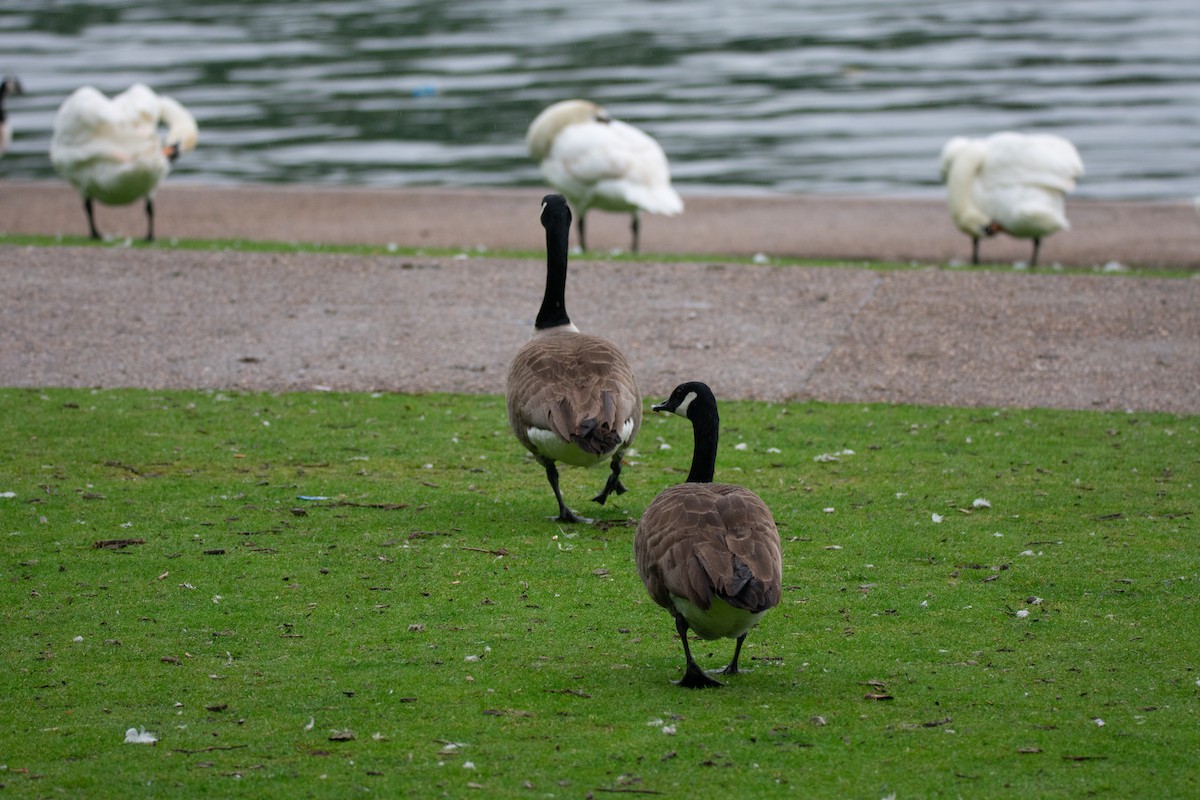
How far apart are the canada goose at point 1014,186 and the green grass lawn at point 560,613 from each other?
19.0ft

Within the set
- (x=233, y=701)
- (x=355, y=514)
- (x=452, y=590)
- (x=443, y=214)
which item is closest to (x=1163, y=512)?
(x=452, y=590)

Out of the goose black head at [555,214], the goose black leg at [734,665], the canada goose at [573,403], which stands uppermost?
the goose black head at [555,214]

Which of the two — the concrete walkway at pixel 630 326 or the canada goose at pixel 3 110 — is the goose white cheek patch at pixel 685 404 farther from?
the canada goose at pixel 3 110

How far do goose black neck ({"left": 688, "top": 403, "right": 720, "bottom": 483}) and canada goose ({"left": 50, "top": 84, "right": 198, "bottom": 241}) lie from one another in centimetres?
1040

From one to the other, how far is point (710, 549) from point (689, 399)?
45.1 inches

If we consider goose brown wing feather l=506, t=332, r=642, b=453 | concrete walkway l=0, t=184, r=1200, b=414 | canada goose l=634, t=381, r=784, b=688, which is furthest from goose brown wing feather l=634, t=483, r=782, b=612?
concrete walkway l=0, t=184, r=1200, b=414

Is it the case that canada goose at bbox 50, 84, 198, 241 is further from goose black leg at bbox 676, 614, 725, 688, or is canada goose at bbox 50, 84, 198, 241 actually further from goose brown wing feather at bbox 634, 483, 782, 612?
goose black leg at bbox 676, 614, 725, 688

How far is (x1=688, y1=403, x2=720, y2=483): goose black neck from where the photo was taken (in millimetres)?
5836

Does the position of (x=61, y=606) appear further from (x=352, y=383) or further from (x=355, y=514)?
(x=352, y=383)

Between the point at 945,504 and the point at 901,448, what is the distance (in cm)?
108

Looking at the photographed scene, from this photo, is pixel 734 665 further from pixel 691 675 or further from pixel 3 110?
pixel 3 110

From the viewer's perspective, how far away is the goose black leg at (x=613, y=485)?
7398 millimetres

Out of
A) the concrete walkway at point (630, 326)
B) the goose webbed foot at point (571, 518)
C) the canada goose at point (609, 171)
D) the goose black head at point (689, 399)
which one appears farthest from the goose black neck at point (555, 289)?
the canada goose at point (609, 171)

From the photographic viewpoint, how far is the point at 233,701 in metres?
5.03
